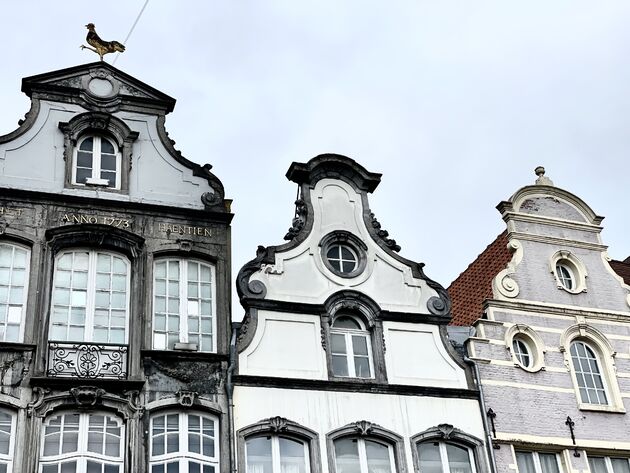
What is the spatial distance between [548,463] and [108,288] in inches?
337

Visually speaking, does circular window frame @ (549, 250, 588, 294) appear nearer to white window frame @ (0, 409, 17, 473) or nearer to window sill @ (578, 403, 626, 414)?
window sill @ (578, 403, 626, 414)

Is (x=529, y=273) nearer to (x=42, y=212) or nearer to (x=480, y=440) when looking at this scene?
(x=480, y=440)

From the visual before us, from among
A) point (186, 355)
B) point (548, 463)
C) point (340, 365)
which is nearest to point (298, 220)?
point (340, 365)

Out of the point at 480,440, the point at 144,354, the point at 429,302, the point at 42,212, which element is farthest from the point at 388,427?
the point at 42,212

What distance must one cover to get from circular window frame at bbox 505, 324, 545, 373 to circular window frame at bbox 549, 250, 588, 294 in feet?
5.13

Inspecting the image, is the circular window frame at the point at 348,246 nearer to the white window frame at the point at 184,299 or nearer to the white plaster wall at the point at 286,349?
the white plaster wall at the point at 286,349

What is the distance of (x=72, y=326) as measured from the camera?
58.6 ft

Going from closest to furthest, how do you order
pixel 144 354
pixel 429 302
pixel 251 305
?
pixel 144 354 < pixel 251 305 < pixel 429 302

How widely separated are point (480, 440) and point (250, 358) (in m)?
4.38

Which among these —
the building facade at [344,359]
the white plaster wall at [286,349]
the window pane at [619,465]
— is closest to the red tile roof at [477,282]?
the building facade at [344,359]

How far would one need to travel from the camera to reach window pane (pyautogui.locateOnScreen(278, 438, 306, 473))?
17.6 metres

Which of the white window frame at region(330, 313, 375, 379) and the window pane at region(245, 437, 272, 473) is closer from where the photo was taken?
the window pane at region(245, 437, 272, 473)

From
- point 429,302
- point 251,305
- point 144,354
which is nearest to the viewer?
point 144,354

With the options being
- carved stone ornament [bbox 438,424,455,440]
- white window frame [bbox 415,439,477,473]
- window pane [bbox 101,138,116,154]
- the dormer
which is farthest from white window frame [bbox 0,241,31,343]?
carved stone ornament [bbox 438,424,455,440]
